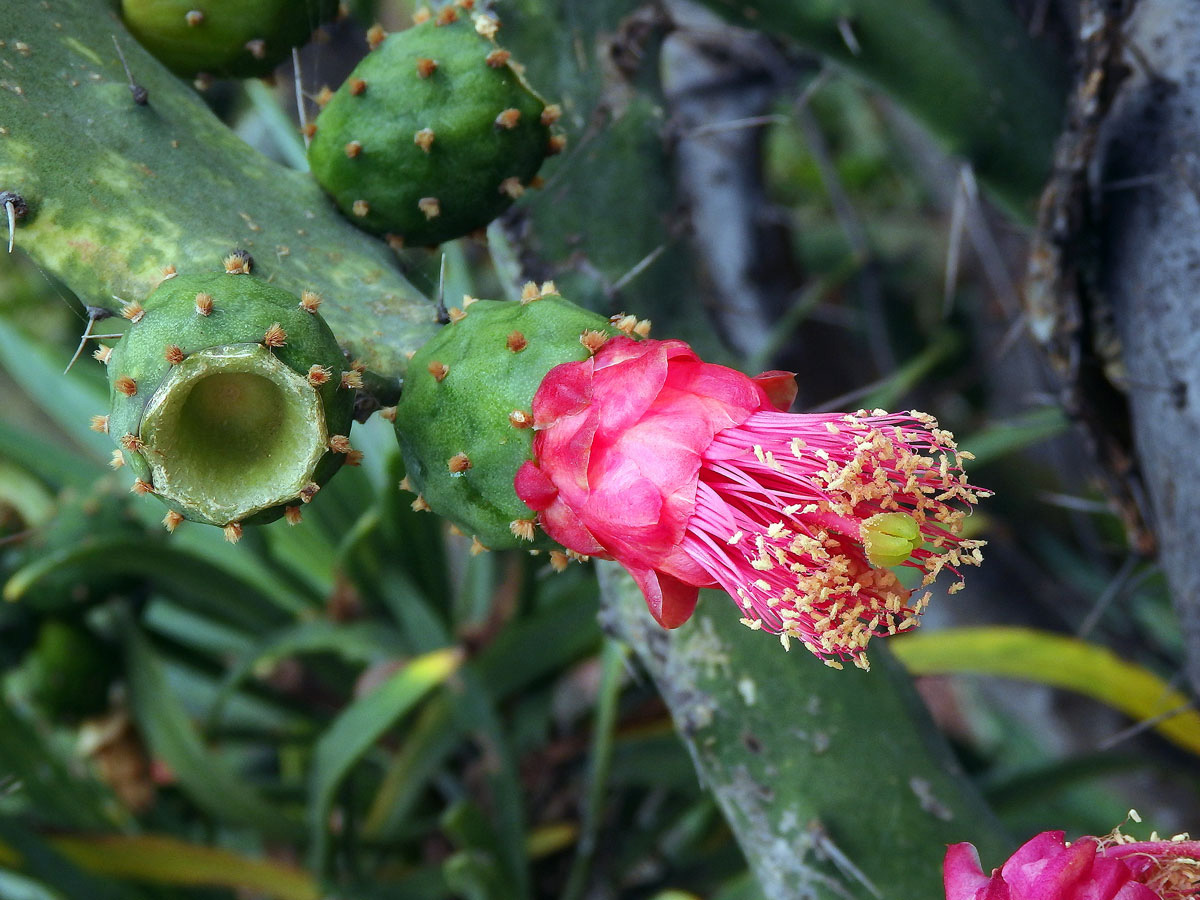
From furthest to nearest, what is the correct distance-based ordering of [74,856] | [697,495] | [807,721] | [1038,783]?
1. [1038,783]
2. [74,856]
3. [807,721]
4. [697,495]

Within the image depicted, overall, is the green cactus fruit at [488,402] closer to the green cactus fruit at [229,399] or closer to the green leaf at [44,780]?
the green cactus fruit at [229,399]

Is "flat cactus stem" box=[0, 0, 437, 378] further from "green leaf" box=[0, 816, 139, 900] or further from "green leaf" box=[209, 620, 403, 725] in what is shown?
"green leaf" box=[0, 816, 139, 900]

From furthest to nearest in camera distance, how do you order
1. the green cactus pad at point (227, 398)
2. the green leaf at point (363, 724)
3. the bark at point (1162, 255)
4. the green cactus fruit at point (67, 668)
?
the green cactus fruit at point (67, 668) → the green leaf at point (363, 724) → the bark at point (1162, 255) → the green cactus pad at point (227, 398)

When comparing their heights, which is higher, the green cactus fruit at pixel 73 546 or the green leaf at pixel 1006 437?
the green cactus fruit at pixel 73 546

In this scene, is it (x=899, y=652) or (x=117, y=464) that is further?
(x=899, y=652)

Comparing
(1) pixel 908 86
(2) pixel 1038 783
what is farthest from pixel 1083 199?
(2) pixel 1038 783

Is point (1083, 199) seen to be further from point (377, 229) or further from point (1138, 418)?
point (377, 229)

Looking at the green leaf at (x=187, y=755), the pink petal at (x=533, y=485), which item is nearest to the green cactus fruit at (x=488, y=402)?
the pink petal at (x=533, y=485)

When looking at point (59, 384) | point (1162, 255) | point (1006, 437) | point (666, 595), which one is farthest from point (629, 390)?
point (59, 384)
